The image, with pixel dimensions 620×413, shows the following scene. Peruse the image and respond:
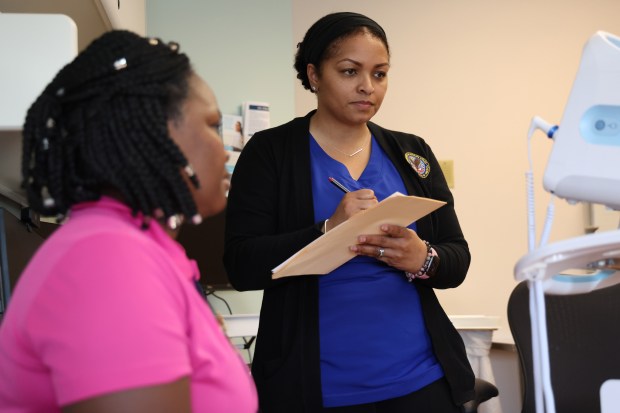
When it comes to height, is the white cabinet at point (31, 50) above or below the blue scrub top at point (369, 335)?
above

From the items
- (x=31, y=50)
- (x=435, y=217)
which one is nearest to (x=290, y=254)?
(x=435, y=217)

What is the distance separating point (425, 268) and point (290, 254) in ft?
0.95

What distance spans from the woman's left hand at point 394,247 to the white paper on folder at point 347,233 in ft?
0.05

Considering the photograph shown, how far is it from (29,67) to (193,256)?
1.80 m

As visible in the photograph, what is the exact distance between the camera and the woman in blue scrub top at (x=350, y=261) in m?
1.52

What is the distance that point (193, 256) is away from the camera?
304 centimetres

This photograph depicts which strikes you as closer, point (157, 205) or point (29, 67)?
point (157, 205)

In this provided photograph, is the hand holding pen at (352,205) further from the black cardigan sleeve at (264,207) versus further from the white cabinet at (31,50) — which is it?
the white cabinet at (31,50)

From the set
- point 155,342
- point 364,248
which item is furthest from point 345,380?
point 155,342

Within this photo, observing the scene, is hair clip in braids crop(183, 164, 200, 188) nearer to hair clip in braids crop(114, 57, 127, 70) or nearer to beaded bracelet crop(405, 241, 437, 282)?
hair clip in braids crop(114, 57, 127, 70)

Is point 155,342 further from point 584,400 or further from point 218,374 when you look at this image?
point 584,400

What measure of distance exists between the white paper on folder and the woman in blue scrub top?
36 mm

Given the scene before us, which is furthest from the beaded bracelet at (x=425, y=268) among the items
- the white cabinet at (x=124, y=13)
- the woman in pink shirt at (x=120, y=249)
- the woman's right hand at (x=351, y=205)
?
the white cabinet at (x=124, y=13)

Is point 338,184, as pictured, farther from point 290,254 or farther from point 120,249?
point 120,249
